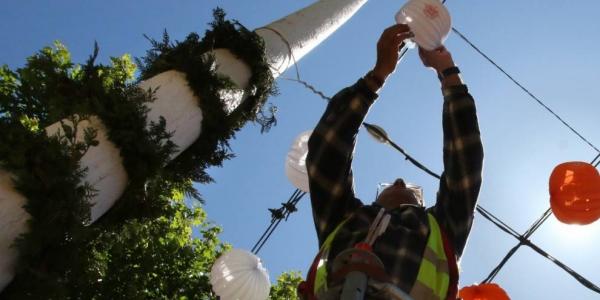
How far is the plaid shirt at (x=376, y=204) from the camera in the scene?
2393 mm

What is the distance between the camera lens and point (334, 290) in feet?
5.79

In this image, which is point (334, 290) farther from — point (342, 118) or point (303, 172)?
point (303, 172)

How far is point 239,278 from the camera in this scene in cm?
524

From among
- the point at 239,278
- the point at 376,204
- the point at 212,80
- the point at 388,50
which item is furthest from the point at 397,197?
the point at 239,278

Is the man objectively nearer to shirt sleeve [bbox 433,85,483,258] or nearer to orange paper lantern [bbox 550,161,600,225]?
shirt sleeve [bbox 433,85,483,258]

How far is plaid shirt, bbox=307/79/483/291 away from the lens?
2393mm

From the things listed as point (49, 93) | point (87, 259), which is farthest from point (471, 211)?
point (49, 93)

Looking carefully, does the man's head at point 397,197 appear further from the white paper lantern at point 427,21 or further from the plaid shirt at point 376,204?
the white paper lantern at point 427,21

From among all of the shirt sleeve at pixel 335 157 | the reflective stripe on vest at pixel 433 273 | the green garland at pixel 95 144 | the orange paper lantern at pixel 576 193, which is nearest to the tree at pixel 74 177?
the green garland at pixel 95 144

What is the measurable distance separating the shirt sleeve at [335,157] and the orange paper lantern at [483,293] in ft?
5.97

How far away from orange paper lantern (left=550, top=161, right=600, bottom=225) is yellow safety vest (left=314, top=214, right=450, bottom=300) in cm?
221

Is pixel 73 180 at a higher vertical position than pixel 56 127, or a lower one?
lower

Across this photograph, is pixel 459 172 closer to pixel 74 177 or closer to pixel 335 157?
pixel 335 157

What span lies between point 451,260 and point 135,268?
5.82m
